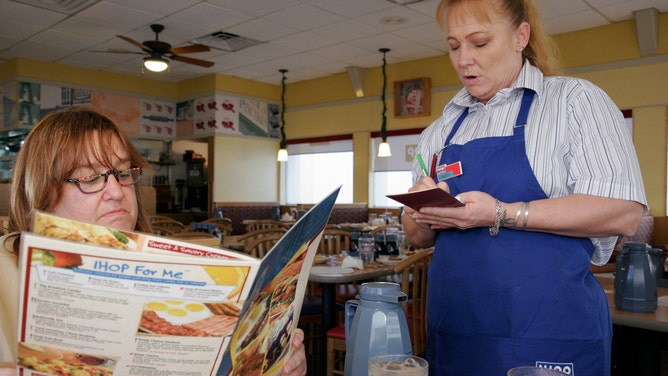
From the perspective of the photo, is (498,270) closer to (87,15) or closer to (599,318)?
(599,318)

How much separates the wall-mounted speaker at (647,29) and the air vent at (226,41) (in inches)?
197

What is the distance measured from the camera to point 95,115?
3.94 feet

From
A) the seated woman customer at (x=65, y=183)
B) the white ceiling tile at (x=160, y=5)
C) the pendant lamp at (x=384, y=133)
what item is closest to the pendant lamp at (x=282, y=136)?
the pendant lamp at (x=384, y=133)

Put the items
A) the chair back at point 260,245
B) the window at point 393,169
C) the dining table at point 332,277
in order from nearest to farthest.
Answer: the dining table at point 332,277 < the chair back at point 260,245 < the window at point 393,169

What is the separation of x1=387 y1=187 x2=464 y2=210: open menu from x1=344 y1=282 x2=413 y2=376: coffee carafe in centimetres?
26

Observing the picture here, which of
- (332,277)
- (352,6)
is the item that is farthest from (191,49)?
(332,277)

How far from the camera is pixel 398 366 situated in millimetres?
800

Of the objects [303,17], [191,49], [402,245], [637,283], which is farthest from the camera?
[191,49]

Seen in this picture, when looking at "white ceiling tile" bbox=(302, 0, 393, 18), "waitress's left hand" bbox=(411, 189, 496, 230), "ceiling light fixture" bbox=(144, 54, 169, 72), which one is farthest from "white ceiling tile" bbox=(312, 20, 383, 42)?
"waitress's left hand" bbox=(411, 189, 496, 230)

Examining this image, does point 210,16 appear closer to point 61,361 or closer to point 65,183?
point 65,183

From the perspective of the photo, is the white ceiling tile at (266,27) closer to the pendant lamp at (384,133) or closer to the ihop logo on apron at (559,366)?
the pendant lamp at (384,133)

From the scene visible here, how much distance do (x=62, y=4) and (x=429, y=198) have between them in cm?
646

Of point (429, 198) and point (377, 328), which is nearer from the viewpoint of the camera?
point (377, 328)

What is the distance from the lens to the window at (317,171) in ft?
32.1
